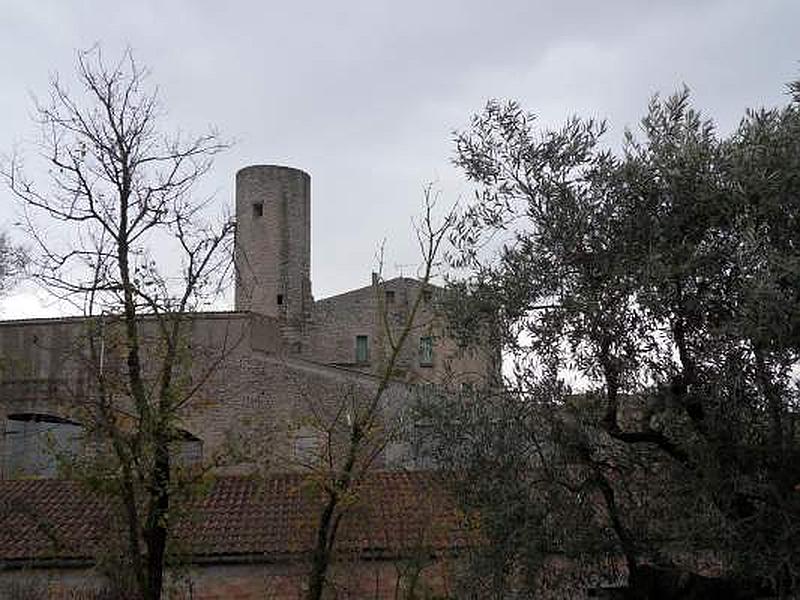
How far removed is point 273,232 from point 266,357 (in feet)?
39.4

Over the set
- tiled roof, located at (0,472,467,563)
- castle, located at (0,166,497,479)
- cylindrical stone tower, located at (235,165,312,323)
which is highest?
cylindrical stone tower, located at (235,165,312,323)

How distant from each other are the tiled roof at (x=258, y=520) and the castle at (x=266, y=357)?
73 cm

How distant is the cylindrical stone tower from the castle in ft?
0.12

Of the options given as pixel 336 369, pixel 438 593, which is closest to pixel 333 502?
pixel 438 593

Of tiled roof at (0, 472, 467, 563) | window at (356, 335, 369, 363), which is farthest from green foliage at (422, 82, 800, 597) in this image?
window at (356, 335, 369, 363)

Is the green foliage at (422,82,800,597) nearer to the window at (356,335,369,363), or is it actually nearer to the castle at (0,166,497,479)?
the castle at (0,166,497,479)

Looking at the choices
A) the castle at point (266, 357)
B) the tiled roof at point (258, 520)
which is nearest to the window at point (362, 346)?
the castle at point (266, 357)

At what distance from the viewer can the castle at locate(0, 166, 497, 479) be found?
12.7m

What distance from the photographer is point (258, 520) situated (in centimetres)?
1616

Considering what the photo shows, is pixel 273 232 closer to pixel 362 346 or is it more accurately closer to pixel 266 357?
pixel 362 346

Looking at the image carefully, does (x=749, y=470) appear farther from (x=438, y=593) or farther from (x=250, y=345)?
(x=250, y=345)

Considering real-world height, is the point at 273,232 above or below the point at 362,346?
above

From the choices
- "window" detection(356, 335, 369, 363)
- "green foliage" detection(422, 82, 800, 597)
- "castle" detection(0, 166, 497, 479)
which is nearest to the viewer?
"green foliage" detection(422, 82, 800, 597)

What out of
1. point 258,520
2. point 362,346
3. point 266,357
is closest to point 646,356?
point 258,520
